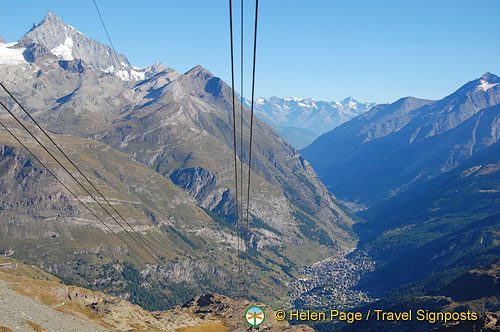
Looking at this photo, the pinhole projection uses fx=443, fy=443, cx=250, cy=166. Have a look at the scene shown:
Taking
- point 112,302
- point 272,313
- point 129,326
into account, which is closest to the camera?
point 129,326

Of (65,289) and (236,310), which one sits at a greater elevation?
(65,289)

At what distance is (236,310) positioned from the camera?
17600cm

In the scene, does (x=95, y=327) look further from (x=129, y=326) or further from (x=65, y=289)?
(x=65, y=289)

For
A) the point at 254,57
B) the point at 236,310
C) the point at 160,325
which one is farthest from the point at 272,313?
the point at 254,57

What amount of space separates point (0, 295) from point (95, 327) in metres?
Result: 23.5

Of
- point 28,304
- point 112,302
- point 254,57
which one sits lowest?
point 112,302

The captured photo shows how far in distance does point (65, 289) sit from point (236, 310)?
67044mm

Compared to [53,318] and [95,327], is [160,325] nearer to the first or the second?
[95,327]

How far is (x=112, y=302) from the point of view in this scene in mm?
141375

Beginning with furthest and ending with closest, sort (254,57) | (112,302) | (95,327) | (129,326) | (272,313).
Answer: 1. (272,313)
2. (112,302)
3. (129,326)
4. (95,327)
5. (254,57)

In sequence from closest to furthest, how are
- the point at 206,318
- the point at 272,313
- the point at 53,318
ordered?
the point at 53,318
the point at 206,318
the point at 272,313

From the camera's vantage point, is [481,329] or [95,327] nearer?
[481,329]

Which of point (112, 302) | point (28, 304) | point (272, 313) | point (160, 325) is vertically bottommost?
→ point (272, 313)

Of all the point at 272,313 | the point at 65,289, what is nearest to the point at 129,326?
the point at 65,289
